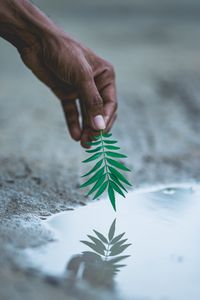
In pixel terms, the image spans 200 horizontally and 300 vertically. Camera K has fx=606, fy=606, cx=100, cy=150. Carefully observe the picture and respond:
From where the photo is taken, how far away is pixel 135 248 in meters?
2.12

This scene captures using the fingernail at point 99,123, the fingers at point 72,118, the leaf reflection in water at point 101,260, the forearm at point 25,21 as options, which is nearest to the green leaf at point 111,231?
the leaf reflection in water at point 101,260

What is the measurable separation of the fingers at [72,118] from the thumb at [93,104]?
0.94ft

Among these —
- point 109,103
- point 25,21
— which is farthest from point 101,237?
point 25,21

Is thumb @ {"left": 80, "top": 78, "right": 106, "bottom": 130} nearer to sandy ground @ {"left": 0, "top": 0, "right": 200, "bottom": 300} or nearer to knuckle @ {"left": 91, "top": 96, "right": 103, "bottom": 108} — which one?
knuckle @ {"left": 91, "top": 96, "right": 103, "bottom": 108}

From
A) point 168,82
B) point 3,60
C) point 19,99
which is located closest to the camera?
point 19,99

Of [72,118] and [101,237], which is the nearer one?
[101,237]

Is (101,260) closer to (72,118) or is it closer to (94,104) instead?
(94,104)

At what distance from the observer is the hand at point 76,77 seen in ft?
7.92

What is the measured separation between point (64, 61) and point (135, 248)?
32.7 inches

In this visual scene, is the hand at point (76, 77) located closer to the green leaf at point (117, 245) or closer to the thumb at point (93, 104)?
the thumb at point (93, 104)

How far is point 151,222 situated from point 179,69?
2.51 meters

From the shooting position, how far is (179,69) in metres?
4.63

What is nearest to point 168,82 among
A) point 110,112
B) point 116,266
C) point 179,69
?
point 179,69

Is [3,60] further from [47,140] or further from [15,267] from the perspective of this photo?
[15,267]
